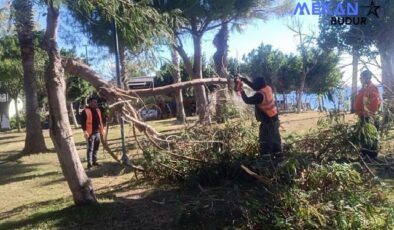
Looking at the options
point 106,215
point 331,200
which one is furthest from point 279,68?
point 331,200

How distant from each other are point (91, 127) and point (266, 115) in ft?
15.3

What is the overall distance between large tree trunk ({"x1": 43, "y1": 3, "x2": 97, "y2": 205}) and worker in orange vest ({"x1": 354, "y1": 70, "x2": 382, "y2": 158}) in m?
4.09

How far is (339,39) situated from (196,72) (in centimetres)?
523

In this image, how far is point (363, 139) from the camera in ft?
20.4

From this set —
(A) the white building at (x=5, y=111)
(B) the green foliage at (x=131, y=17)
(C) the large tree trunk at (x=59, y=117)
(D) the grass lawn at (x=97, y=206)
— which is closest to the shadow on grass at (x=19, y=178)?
(D) the grass lawn at (x=97, y=206)

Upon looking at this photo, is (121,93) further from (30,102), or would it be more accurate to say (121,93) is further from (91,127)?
(30,102)

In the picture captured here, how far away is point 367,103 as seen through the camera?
23.7 feet

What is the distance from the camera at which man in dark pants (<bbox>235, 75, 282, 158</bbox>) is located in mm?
6613

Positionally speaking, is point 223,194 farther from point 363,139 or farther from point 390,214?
point 363,139

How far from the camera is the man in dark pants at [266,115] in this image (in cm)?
661

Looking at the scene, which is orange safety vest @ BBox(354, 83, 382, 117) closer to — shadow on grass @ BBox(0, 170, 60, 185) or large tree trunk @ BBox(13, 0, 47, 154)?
shadow on grass @ BBox(0, 170, 60, 185)

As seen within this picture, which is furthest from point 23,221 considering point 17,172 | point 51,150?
point 51,150

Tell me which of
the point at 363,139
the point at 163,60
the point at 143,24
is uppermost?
the point at 143,24

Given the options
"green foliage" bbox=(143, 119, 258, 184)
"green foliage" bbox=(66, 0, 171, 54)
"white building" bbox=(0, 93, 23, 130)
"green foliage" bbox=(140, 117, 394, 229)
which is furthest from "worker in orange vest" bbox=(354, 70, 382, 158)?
"white building" bbox=(0, 93, 23, 130)
